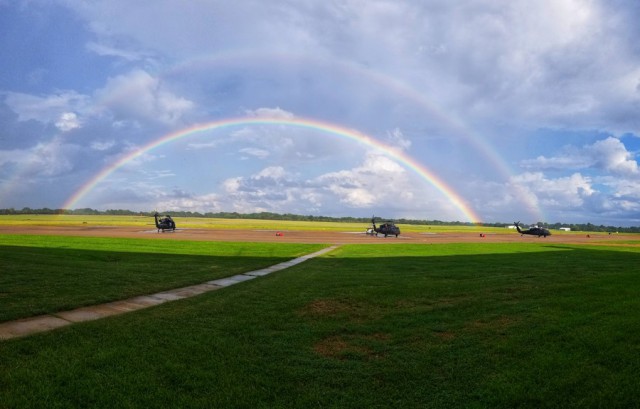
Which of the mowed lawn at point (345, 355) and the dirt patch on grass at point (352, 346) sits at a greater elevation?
the mowed lawn at point (345, 355)

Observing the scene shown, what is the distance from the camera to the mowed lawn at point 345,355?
5828 millimetres

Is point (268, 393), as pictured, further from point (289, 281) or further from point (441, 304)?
point (289, 281)

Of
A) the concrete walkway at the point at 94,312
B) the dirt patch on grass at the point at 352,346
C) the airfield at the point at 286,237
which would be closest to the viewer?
the dirt patch on grass at the point at 352,346

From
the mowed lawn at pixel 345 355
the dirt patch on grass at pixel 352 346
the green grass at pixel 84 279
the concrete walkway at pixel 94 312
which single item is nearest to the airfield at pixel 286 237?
the green grass at pixel 84 279

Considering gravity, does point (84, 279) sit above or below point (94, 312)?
above

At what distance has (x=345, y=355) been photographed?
7.80m

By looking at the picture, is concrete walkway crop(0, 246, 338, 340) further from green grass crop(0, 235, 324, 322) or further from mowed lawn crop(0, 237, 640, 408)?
mowed lawn crop(0, 237, 640, 408)

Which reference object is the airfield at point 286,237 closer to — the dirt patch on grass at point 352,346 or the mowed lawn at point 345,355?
the mowed lawn at point 345,355

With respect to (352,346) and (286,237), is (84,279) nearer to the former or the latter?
(352,346)

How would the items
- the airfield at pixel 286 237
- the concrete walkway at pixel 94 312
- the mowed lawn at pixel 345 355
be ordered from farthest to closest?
the airfield at pixel 286 237 < the concrete walkway at pixel 94 312 < the mowed lawn at pixel 345 355

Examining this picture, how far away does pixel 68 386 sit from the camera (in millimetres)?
5898

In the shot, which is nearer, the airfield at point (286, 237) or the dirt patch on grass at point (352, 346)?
the dirt patch on grass at point (352, 346)

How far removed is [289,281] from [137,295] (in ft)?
18.7

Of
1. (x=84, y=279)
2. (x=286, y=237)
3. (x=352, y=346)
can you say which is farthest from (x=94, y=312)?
(x=286, y=237)
